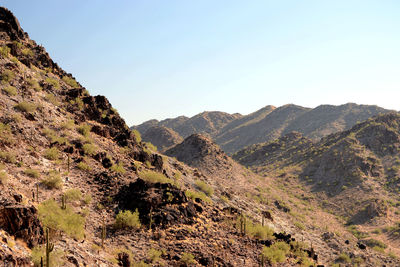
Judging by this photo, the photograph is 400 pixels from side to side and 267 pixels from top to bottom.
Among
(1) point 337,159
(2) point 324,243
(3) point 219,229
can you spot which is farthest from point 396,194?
(3) point 219,229

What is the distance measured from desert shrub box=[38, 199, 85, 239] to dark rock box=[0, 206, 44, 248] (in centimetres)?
106

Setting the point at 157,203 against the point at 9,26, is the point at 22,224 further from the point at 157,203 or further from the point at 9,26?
the point at 9,26

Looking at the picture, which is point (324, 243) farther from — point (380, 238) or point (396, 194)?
point (396, 194)

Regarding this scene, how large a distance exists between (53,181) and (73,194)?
3.60ft

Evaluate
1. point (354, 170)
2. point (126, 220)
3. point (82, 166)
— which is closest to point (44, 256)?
point (126, 220)

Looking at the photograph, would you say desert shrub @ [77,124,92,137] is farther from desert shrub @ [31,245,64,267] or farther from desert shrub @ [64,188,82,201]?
desert shrub @ [31,245,64,267]

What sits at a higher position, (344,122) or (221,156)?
(344,122)

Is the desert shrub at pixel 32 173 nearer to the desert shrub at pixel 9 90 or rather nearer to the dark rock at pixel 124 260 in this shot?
the dark rock at pixel 124 260

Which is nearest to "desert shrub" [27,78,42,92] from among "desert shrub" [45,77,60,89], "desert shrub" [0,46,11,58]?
"desert shrub" [45,77,60,89]

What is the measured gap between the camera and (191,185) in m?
26.8

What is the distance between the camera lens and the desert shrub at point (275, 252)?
16.3 m

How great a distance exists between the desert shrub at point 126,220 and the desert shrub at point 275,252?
7.36 metres

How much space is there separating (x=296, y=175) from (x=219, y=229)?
48.1 metres

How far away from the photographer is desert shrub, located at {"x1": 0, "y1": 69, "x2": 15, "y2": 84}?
59.2 ft
